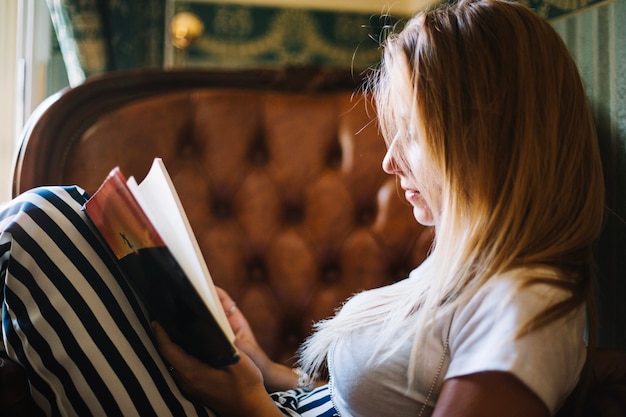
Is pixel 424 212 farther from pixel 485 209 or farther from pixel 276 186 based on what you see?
pixel 276 186

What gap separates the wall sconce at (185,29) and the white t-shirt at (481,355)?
1602 mm

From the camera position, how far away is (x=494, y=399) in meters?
0.50

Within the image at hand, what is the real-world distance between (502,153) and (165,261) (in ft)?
1.03

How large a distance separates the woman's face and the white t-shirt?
4.9 inches

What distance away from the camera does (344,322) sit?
26.2 inches

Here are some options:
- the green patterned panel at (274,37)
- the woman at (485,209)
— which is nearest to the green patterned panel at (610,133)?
the woman at (485,209)

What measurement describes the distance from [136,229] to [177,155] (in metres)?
0.61

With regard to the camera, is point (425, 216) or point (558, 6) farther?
point (558, 6)

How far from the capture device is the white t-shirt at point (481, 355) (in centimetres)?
51

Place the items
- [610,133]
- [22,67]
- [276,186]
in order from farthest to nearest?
[22,67] → [276,186] → [610,133]

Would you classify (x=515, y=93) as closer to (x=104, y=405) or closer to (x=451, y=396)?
(x=451, y=396)

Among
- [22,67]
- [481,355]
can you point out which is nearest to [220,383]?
[481,355]

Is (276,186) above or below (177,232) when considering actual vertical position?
below

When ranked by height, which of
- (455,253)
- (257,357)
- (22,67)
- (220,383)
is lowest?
(257,357)
